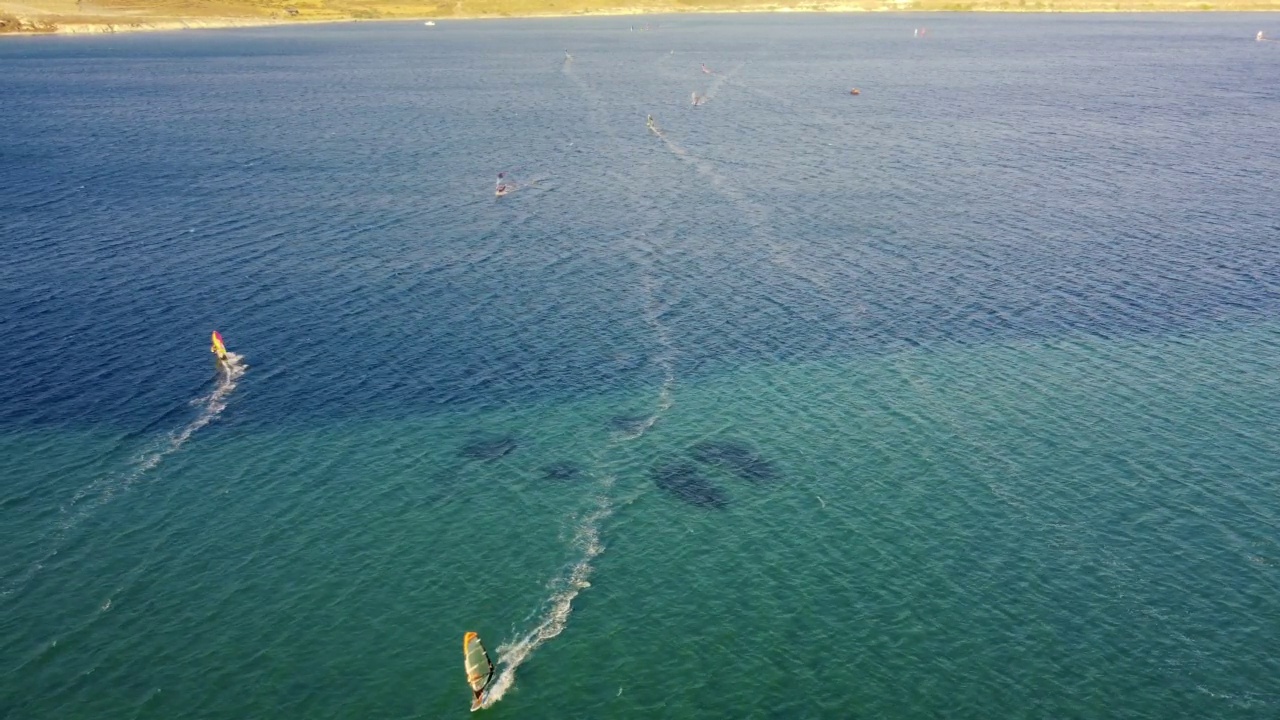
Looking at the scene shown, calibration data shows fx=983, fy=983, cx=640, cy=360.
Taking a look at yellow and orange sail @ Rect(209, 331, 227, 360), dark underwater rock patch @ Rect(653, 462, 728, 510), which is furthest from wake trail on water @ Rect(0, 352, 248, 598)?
dark underwater rock patch @ Rect(653, 462, 728, 510)

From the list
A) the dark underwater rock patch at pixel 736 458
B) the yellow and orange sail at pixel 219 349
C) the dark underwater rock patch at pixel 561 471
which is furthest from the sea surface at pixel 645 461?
the yellow and orange sail at pixel 219 349

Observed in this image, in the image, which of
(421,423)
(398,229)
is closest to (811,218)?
(398,229)

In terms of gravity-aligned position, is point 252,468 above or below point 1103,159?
above

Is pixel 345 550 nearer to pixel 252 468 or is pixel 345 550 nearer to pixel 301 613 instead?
pixel 301 613

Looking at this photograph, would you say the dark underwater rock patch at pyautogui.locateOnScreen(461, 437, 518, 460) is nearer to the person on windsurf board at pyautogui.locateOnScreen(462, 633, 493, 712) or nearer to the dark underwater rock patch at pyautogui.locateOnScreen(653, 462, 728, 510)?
the dark underwater rock patch at pyautogui.locateOnScreen(653, 462, 728, 510)

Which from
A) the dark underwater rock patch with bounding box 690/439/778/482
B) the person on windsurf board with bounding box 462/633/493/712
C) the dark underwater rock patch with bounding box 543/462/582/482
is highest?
the person on windsurf board with bounding box 462/633/493/712

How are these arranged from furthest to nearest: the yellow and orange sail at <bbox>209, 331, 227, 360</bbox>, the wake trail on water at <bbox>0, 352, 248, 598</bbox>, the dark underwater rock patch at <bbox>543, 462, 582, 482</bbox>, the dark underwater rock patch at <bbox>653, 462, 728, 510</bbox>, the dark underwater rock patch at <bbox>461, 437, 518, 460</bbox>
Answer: the yellow and orange sail at <bbox>209, 331, 227, 360</bbox>
the dark underwater rock patch at <bbox>461, 437, 518, 460</bbox>
the dark underwater rock patch at <bbox>543, 462, 582, 482</bbox>
the dark underwater rock patch at <bbox>653, 462, 728, 510</bbox>
the wake trail on water at <bbox>0, 352, 248, 598</bbox>
